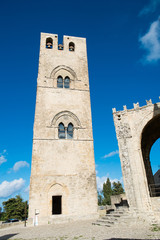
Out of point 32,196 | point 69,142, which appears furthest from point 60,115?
point 32,196

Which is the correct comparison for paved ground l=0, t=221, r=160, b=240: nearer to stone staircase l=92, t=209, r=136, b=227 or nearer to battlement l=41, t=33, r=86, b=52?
stone staircase l=92, t=209, r=136, b=227

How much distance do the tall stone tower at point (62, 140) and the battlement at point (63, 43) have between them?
0.11 m

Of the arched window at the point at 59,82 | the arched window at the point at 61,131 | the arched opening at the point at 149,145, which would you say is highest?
the arched window at the point at 59,82

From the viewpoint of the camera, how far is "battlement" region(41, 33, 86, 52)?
20.0 meters

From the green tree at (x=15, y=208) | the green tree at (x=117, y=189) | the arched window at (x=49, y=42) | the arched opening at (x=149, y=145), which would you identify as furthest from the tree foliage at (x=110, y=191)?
the arched window at (x=49, y=42)

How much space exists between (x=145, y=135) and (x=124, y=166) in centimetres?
524

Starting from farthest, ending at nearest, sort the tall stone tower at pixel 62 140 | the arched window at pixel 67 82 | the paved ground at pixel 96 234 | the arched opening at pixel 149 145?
the arched window at pixel 67 82
the arched opening at pixel 149 145
the tall stone tower at pixel 62 140
the paved ground at pixel 96 234

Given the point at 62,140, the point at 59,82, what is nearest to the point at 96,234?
the point at 62,140

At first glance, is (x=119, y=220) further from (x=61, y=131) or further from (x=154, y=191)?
(x=61, y=131)

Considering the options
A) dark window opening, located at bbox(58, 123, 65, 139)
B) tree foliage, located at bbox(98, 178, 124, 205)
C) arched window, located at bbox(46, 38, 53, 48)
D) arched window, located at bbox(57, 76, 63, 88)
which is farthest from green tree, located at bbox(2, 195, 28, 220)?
arched window, located at bbox(46, 38, 53, 48)

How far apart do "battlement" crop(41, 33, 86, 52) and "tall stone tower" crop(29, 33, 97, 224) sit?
11 cm

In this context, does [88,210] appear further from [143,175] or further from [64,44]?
[64,44]

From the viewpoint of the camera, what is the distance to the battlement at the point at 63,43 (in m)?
20.0

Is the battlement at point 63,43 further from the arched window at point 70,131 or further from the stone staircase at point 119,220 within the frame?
the stone staircase at point 119,220
